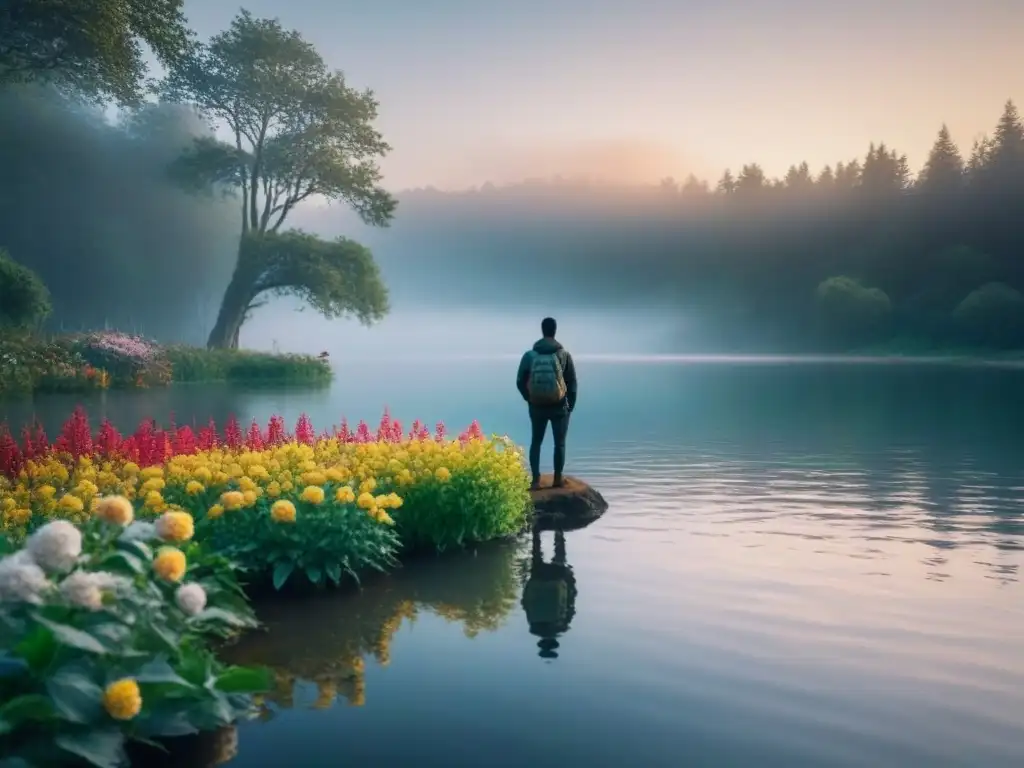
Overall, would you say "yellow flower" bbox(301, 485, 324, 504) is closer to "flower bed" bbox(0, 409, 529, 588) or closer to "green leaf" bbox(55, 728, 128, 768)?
"flower bed" bbox(0, 409, 529, 588)

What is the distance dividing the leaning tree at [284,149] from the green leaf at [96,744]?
41.3m

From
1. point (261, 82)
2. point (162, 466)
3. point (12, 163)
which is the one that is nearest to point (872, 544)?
point (162, 466)

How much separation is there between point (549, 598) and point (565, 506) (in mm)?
3876

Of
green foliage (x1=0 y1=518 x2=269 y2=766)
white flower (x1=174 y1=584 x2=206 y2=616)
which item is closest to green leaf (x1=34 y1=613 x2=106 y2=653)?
green foliage (x1=0 y1=518 x2=269 y2=766)

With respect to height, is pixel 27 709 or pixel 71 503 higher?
pixel 71 503

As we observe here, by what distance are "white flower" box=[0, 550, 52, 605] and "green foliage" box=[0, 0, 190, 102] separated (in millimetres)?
35611

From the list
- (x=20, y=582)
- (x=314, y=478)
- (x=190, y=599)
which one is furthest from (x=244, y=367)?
(x=20, y=582)

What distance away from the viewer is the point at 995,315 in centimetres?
6769

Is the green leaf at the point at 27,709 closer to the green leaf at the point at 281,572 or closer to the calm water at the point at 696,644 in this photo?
the calm water at the point at 696,644

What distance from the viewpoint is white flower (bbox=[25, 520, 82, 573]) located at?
4625 millimetres

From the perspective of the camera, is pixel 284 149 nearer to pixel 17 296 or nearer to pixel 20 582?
pixel 17 296

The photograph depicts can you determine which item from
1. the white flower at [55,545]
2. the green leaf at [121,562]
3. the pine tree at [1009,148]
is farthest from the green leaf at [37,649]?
the pine tree at [1009,148]

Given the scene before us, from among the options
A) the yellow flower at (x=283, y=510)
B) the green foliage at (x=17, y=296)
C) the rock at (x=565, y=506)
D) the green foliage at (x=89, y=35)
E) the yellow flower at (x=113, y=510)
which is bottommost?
the rock at (x=565, y=506)

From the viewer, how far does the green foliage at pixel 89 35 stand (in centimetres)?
3500
